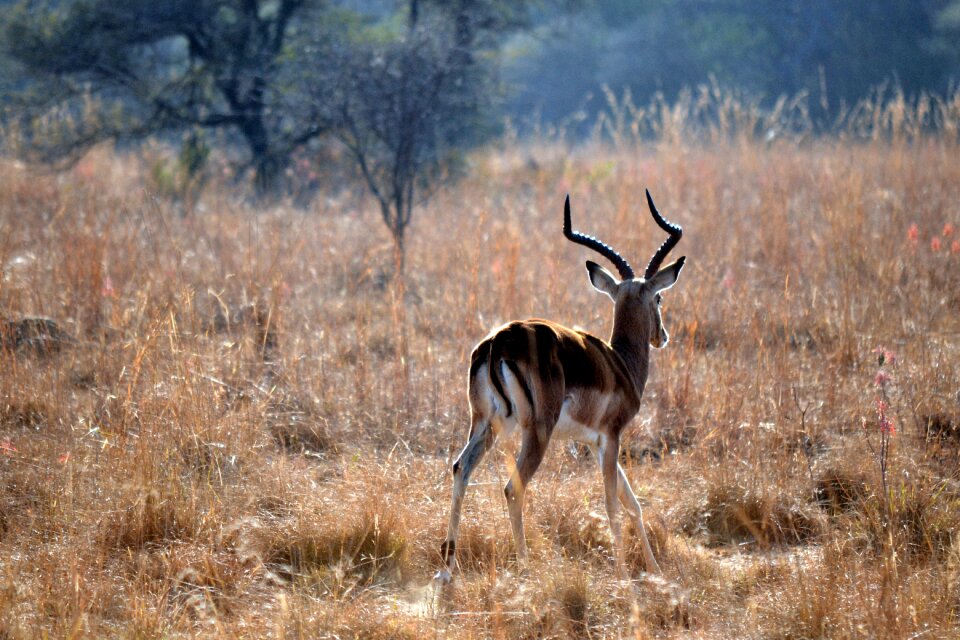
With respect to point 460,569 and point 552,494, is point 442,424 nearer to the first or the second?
point 552,494

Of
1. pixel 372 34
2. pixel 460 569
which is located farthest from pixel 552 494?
pixel 372 34

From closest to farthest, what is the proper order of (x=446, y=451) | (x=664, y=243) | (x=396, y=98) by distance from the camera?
(x=664, y=243), (x=446, y=451), (x=396, y=98)

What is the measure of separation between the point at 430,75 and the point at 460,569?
626 cm

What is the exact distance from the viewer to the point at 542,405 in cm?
341

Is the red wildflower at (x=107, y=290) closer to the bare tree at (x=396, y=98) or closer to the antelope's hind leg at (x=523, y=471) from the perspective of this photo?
the bare tree at (x=396, y=98)

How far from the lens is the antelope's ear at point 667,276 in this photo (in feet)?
13.4

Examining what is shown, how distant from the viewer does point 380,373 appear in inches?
223

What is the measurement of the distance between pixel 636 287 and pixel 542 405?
3.49 ft

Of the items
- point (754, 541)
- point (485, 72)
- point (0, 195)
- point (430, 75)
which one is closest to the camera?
point (754, 541)

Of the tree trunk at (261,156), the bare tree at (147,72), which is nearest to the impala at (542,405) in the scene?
the bare tree at (147,72)

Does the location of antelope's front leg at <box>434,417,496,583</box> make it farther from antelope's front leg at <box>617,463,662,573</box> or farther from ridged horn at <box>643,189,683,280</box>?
ridged horn at <box>643,189,683,280</box>

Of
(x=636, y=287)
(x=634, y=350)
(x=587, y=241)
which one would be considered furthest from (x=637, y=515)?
(x=587, y=241)

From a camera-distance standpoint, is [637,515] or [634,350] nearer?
[637,515]

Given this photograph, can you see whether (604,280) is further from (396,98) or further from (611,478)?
(396,98)
